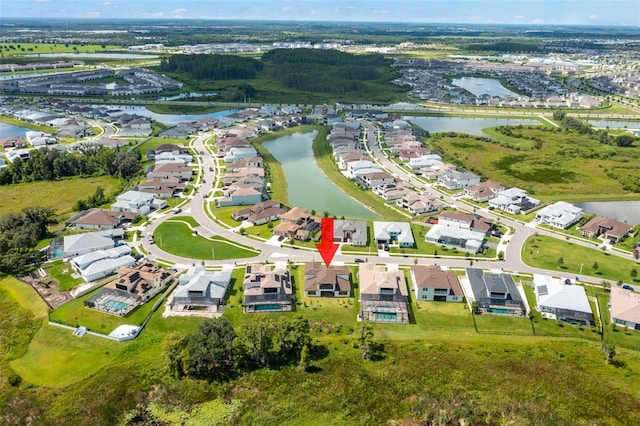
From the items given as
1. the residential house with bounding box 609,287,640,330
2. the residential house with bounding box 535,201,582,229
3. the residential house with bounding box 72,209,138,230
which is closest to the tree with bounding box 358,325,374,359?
the residential house with bounding box 609,287,640,330

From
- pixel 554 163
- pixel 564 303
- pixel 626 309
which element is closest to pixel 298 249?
pixel 564 303

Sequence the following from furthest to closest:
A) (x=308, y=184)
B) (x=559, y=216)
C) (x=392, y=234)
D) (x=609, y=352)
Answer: (x=308, y=184), (x=559, y=216), (x=392, y=234), (x=609, y=352)

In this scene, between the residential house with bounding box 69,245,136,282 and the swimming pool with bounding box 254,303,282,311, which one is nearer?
the swimming pool with bounding box 254,303,282,311

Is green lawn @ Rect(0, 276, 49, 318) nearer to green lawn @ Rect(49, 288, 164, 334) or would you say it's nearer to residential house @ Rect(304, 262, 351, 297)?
green lawn @ Rect(49, 288, 164, 334)

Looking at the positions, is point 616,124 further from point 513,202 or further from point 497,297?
point 497,297

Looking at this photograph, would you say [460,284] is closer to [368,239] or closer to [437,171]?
[368,239]

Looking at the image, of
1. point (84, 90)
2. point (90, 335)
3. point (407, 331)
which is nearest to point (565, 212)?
point (407, 331)
